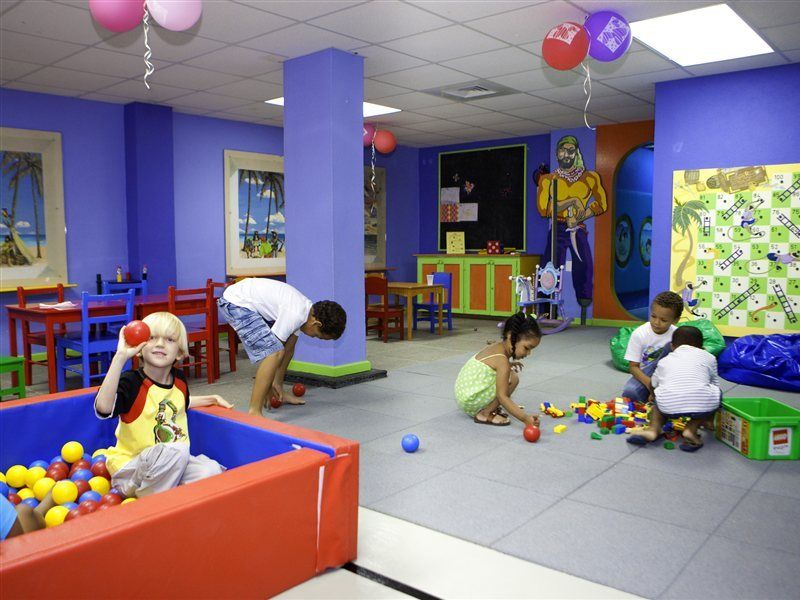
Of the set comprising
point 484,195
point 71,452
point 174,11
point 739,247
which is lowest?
point 71,452

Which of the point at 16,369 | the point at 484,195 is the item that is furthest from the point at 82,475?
the point at 484,195

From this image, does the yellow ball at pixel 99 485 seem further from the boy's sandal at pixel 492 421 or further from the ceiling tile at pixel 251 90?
the ceiling tile at pixel 251 90

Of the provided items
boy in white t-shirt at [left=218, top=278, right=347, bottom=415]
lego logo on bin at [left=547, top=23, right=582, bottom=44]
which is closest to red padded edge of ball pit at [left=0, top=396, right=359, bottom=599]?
boy in white t-shirt at [left=218, top=278, right=347, bottom=415]

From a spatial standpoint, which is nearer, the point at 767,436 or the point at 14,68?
the point at 767,436

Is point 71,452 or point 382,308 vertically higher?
point 382,308

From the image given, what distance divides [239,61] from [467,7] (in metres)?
2.34

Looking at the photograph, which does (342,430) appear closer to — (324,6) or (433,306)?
(324,6)

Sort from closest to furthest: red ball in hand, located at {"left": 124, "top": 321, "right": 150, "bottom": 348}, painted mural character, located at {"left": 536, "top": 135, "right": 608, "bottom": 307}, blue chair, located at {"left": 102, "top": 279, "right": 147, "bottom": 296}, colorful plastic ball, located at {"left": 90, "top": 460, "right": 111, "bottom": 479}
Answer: red ball in hand, located at {"left": 124, "top": 321, "right": 150, "bottom": 348}, colorful plastic ball, located at {"left": 90, "top": 460, "right": 111, "bottom": 479}, blue chair, located at {"left": 102, "top": 279, "right": 147, "bottom": 296}, painted mural character, located at {"left": 536, "top": 135, "right": 608, "bottom": 307}

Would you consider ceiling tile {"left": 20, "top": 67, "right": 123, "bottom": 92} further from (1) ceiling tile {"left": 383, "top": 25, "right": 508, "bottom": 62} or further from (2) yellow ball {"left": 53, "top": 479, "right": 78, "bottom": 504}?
(2) yellow ball {"left": 53, "top": 479, "right": 78, "bottom": 504}

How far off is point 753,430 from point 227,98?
6.30 m

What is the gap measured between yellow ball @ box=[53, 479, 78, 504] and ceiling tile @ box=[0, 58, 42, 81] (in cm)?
480

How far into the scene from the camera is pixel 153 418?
2.65m

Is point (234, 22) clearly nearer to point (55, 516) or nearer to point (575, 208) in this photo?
point (55, 516)

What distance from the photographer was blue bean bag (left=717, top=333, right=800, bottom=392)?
5445 millimetres
